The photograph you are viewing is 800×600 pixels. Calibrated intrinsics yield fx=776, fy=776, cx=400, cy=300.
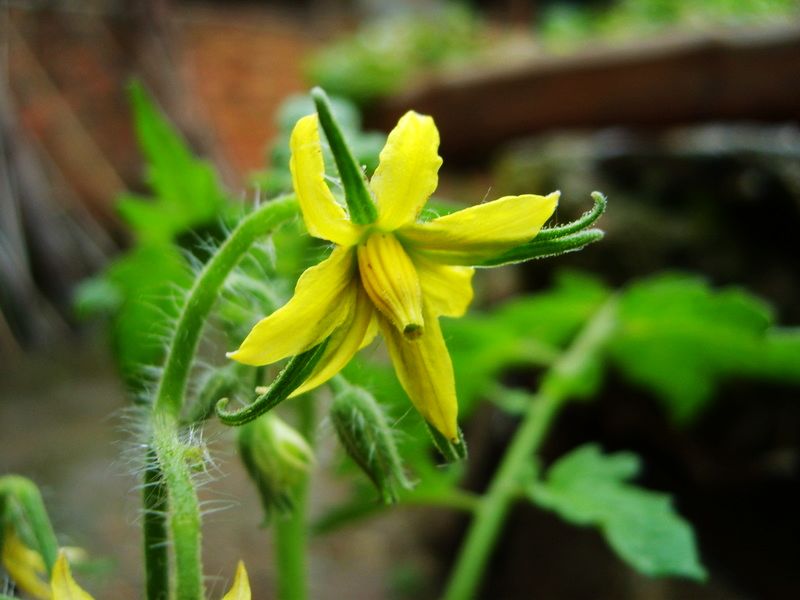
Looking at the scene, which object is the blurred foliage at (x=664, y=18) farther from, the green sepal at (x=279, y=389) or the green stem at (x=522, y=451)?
the green sepal at (x=279, y=389)

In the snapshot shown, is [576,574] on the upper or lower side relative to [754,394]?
lower

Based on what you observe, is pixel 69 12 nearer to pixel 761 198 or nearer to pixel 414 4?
pixel 761 198

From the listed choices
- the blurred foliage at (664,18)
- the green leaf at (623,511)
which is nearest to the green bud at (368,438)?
the green leaf at (623,511)

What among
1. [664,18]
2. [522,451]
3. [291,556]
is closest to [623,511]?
[522,451]

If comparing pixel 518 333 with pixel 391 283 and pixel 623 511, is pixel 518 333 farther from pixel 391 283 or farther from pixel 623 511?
pixel 391 283

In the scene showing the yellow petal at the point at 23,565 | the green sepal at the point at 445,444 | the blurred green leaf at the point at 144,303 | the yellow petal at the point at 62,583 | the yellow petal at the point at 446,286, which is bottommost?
the yellow petal at the point at 23,565

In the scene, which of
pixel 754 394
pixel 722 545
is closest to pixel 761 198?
pixel 754 394
